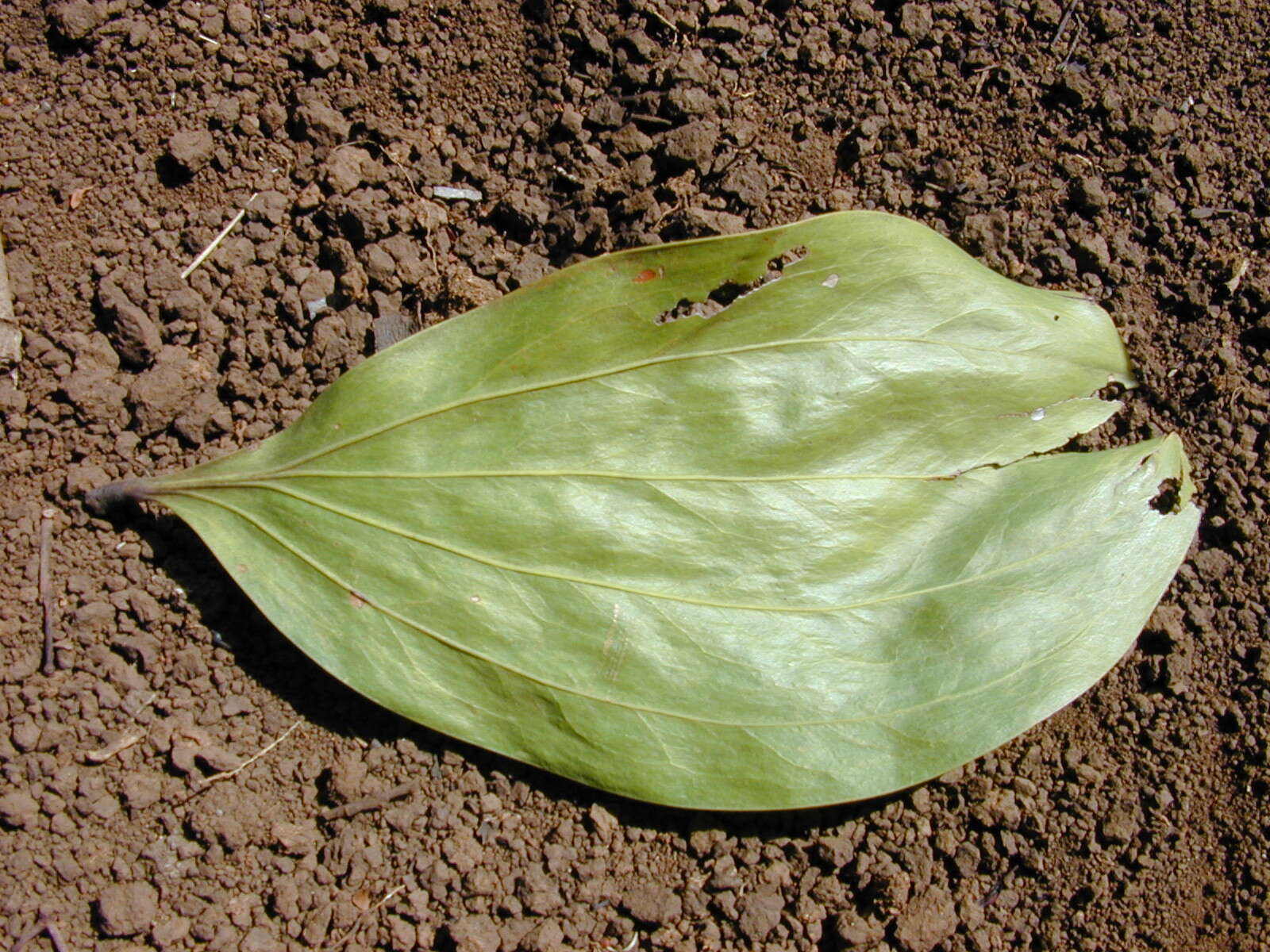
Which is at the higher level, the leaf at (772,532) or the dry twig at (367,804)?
the leaf at (772,532)

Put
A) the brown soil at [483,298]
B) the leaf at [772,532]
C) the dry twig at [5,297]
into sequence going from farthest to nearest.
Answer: the dry twig at [5,297] < the brown soil at [483,298] < the leaf at [772,532]

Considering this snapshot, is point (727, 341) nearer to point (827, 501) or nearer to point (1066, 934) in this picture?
point (827, 501)

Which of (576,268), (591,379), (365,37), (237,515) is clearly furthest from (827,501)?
(365,37)

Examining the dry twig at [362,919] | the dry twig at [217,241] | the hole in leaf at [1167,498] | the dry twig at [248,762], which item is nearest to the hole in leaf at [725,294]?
the hole in leaf at [1167,498]

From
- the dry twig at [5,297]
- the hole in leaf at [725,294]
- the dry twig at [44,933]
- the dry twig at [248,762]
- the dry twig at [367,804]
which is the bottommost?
the dry twig at [44,933]

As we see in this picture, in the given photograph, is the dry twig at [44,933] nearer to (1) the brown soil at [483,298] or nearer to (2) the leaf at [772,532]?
(1) the brown soil at [483,298]

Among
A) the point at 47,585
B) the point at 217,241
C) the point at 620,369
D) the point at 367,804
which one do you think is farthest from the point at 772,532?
the point at 47,585

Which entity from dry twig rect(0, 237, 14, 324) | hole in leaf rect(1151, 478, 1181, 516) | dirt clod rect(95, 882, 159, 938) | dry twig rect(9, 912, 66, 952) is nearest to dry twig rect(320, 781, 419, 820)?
dirt clod rect(95, 882, 159, 938)

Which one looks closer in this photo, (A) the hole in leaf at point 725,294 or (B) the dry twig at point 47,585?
(A) the hole in leaf at point 725,294
